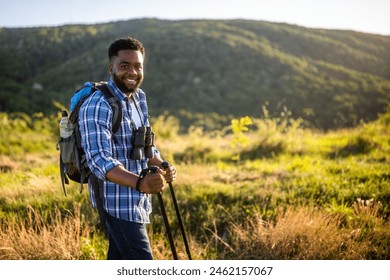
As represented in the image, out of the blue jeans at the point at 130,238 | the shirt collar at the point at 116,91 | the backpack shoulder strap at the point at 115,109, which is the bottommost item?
the blue jeans at the point at 130,238

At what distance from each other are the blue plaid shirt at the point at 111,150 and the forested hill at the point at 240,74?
10225mm

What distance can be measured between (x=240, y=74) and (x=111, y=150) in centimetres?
2466

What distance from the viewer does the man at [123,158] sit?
1.83 metres

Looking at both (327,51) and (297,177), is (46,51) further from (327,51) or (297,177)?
(327,51)

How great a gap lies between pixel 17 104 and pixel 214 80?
15420mm

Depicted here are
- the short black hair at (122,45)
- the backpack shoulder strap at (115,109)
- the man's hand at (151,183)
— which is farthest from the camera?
the short black hair at (122,45)

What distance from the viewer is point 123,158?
2.09m

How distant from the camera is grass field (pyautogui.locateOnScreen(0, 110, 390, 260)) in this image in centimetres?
324

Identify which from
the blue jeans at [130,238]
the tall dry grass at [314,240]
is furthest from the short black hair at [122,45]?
the tall dry grass at [314,240]

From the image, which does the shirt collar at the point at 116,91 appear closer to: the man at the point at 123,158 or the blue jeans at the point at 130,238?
the man at the point at 123,158

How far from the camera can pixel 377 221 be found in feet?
11.4

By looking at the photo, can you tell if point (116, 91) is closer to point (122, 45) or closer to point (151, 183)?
point (122, 45)

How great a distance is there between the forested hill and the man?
10138 millimetres

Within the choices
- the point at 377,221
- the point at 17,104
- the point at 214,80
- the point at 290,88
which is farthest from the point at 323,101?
the point at 377,221
